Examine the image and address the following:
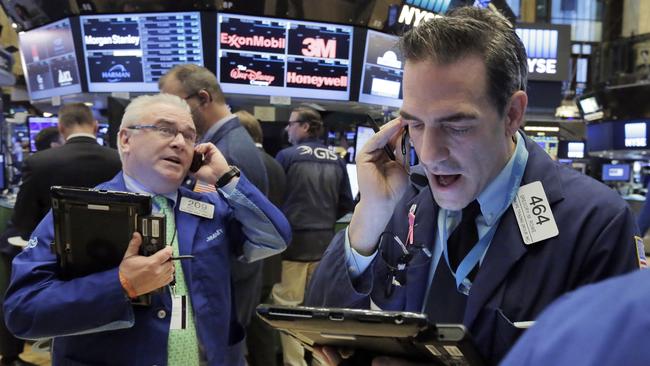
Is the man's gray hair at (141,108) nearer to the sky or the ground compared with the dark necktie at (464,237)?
nearer to the sky

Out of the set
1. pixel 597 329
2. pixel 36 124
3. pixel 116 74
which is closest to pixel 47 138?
pixel 36 124

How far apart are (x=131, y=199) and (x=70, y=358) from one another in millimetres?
545

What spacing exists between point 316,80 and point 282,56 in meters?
0.34

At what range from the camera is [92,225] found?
165 centimetres

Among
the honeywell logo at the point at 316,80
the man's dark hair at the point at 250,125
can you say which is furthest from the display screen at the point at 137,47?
the honeywell logo at the point at 316,80

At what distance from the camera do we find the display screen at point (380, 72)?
4711mm

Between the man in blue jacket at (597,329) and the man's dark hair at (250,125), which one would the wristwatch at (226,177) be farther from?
the man's dark hair at (250,125)

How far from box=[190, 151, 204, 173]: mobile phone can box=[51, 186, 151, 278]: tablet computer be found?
1.61 feet

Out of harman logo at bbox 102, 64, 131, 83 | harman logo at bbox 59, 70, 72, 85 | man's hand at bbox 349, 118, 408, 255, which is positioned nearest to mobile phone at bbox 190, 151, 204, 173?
man's hand at bbox 349, 118, 408, 255

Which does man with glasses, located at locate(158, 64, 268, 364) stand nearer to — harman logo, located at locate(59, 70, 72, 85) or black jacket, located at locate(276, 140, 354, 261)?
black jacket, located at locate(276, 140, 354, 261)

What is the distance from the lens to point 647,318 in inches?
14.3

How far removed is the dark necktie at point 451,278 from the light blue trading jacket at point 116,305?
91cm

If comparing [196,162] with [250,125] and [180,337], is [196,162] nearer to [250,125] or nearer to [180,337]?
[180,337]

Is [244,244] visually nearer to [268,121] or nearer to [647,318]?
[647,318]
